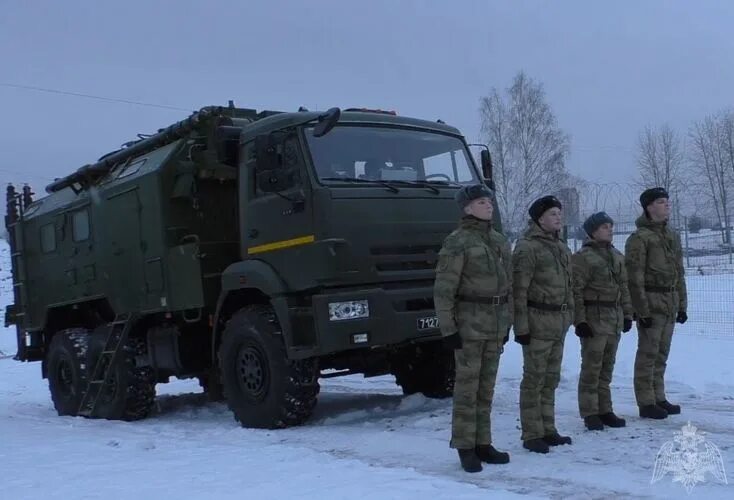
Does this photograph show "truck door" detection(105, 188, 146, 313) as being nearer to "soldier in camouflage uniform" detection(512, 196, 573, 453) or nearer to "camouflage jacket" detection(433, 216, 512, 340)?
"camouflage jacket" detection(433, 216, 512, 340)

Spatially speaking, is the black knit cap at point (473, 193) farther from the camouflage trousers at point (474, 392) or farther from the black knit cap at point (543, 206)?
the camouflage trousers at point (474, 392)

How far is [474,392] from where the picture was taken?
5.81 meters

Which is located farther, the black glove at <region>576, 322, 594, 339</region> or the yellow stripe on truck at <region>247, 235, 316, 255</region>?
the yellow stripe on truck at <region>247, 235, 316, 255</region>

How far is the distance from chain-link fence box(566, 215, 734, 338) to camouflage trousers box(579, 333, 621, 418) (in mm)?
3105

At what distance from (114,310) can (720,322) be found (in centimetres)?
970

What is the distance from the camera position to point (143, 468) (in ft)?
20.6

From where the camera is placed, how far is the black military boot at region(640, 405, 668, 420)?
7.10 metres

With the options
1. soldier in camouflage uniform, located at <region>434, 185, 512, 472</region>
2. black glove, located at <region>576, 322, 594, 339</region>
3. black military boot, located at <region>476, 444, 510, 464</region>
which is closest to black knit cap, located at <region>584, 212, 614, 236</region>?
black glove, located at <region>576, 322, 594, 339</region>

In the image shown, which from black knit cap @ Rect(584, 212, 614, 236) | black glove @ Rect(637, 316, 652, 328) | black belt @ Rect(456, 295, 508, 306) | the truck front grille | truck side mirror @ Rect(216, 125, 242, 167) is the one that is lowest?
black glove @ Rect(637, 316, 652, 328)

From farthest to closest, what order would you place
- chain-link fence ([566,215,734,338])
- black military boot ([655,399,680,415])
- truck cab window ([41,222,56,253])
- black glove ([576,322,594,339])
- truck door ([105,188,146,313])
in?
chain-link fence ([566,215,734,338]) → truck cab window ([41,222,56,253]) → truck door ([105,188,146,313]) → black military boot ([655,399,680,415]) → black glove ([576,322,594,339])

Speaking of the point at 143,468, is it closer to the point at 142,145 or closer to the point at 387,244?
the point at 387,244

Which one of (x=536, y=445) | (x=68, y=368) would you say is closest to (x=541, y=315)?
(x=536, y=445)

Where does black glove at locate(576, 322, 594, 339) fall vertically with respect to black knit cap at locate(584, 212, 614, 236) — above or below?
below

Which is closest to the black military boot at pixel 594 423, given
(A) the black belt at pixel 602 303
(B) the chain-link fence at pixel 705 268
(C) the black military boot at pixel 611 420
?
(C) the black military boot at pixel 611 420
